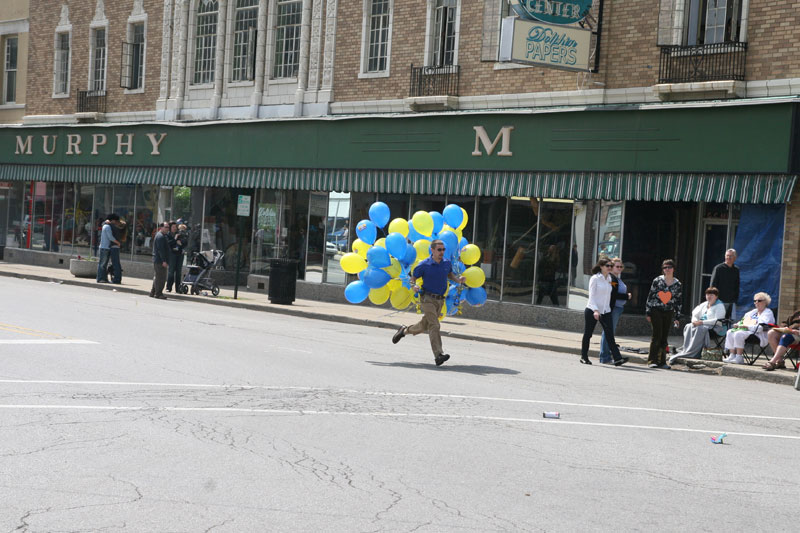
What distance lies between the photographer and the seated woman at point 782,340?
656 inches

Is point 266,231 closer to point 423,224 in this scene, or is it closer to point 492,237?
point 492,237

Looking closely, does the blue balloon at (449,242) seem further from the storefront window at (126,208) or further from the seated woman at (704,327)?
the storefront window at (126,208)

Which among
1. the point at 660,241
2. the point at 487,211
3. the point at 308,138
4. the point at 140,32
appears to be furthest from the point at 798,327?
the point at 140,32

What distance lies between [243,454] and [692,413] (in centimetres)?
565

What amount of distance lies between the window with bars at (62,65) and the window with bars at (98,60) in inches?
62.1

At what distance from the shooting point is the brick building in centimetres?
2016

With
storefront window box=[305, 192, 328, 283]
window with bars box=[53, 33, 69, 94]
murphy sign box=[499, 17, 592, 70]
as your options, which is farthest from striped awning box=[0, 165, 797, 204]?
window with bars box=[53, 33, 69, 94]

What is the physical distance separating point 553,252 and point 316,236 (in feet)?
25.5

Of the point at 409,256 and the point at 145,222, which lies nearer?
the point at 409,256

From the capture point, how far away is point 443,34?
1021 inches

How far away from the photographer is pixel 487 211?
976 inches

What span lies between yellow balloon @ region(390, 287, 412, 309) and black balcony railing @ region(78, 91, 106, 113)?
2211cm

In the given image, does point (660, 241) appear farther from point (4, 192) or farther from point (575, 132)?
point (4, 192)

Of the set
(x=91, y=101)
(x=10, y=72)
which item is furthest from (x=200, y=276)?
(x=10, y=72)
